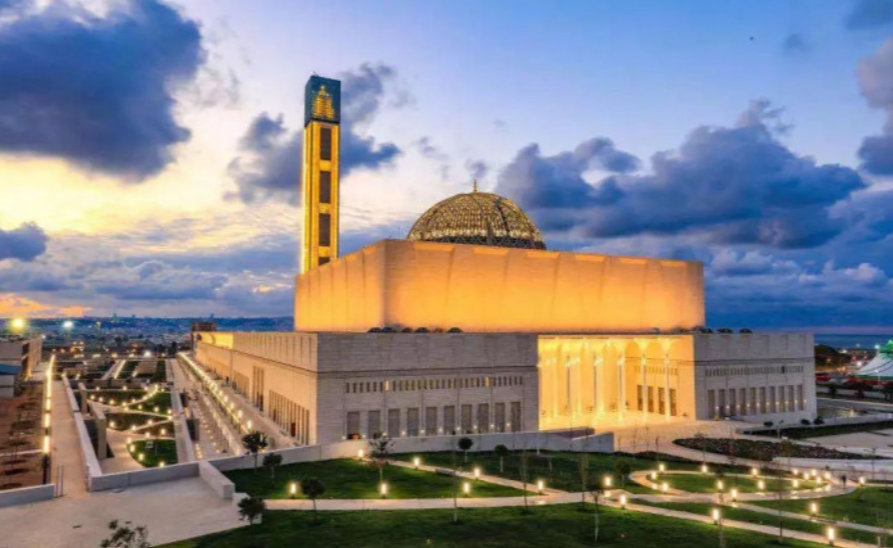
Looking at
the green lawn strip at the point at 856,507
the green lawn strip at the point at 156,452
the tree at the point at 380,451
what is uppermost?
the tree at the point at 380,451

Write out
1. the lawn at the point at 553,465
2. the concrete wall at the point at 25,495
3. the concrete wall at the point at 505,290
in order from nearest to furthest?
the concrete wall at the point at 25,495 < the lawn at the point at 553,465 < the concrete wall at the point at 505,290

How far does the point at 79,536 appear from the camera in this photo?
17500mm

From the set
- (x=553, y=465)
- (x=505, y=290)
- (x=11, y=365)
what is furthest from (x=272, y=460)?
(x=11, y=365)

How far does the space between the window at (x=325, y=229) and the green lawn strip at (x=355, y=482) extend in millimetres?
54743

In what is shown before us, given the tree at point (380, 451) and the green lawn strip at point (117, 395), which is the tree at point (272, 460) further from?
the green lawn strip at point (117, 395)

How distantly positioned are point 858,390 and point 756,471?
158ft

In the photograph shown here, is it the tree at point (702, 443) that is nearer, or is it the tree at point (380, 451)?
the tree at point (380, 451)

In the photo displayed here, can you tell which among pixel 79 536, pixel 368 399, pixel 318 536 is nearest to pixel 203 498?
pixel 79 536

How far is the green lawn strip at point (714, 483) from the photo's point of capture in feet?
86.6

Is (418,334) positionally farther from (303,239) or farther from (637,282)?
(303,239)

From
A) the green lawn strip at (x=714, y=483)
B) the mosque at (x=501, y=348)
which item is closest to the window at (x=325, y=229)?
the mosque at (x=501, y=348)

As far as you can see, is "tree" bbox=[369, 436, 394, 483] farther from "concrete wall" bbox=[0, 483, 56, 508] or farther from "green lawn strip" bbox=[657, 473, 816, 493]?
"concrete wall" bbox=[0, 483, 56, 508]

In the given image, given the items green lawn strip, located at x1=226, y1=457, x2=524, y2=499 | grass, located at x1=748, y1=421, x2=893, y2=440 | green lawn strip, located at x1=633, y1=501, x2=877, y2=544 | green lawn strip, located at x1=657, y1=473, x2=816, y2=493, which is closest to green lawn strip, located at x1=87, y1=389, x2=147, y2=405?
green lawn strip, located at x1=226, y1=457, x2=524, y2=499

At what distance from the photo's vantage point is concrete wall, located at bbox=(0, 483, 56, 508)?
2083cm
